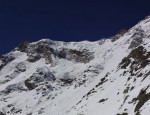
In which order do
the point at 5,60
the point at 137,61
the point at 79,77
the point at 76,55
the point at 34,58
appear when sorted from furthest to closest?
the point at 5,60 → the point at 34,58 → the point at 76,55 → the point at 79,77 → the point at 137,61

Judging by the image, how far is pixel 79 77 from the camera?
5290 inches

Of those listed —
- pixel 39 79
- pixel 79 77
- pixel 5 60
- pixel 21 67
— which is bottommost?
pixel 79 77

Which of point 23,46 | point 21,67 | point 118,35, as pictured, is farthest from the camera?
point 23,46

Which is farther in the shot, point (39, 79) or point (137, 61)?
point (39, 79)

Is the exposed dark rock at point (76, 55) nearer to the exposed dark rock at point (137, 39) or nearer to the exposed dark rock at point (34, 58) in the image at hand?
the exposed dark rock at point (34, 58)

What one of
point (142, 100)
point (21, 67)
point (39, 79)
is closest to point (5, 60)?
point (21, 67)

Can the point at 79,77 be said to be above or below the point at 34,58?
below

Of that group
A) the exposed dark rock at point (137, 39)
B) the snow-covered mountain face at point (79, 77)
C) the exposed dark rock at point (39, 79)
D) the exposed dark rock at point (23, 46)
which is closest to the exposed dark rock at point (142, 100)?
the snow-covered mountain face at point (79, 77)

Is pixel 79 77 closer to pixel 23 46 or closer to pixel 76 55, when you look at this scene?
pixel 76 55

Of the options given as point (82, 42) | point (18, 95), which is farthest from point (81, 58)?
point (18, 95)

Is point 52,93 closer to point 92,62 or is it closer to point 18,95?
point 18,95

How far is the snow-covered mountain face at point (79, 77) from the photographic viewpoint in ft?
260

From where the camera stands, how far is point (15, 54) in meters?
171

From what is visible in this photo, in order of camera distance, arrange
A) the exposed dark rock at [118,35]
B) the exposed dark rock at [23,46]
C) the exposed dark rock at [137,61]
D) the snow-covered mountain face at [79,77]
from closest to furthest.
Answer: the snow-covered mountain face at [79,77], the exposed dark rock at [137,61], the exposed dark rock at [118,35], the exposed dark rock at [23,46]
